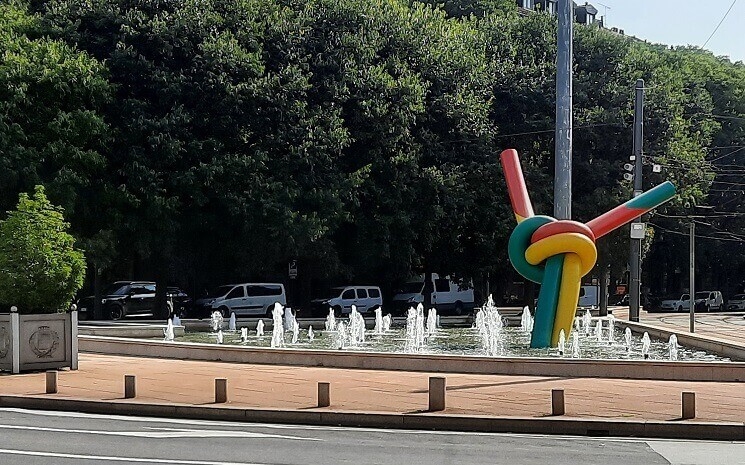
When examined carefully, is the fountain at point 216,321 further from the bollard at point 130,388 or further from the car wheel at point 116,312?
the bollard at point 130,388

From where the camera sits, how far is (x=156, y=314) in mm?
41250

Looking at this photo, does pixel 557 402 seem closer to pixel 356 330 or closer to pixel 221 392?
pixel 221 392

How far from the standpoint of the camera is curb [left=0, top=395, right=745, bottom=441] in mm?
13672

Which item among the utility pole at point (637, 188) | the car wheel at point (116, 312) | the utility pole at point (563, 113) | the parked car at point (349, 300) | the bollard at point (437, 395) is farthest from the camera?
the parked car at point (349, 300)

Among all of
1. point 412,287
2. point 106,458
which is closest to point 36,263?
point 106,458

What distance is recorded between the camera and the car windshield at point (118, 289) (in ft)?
148

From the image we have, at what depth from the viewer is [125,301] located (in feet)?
147

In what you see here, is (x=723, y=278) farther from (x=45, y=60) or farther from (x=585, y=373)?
(x=585, y=373)

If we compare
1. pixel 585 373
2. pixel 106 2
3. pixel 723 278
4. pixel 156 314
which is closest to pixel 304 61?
pixel 106 2

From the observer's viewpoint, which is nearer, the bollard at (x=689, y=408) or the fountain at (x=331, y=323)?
the bollard at (x=689, y=408)

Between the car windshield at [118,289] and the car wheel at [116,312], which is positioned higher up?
the car windshield at [118,289]

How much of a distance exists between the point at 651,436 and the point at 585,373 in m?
5.78

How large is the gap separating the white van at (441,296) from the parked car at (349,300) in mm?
2972

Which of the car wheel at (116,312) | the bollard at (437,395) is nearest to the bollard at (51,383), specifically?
the bollard at (437,395)
